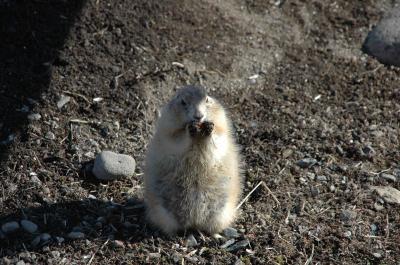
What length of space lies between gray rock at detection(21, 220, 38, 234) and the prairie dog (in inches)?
34.3

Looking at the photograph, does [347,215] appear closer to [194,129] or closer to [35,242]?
[194,129]

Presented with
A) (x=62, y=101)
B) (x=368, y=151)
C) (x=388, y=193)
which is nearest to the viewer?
(x=388, y=193)

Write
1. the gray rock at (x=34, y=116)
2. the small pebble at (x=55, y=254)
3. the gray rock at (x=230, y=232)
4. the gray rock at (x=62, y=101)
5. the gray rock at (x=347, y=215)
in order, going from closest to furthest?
the small pebble at (x=55, y=254)
the gray rock at (x=230, y=232)
the gray rock at (x=347, y=215)
the gray rock at (x=34, y=116)
the gray rock at (x=62, y=101)

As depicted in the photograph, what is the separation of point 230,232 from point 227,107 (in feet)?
6.23

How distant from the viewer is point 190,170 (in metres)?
5.12

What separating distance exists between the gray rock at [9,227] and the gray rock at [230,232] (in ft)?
5.29

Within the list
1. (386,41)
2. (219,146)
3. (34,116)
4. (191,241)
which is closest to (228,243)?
(191,241)

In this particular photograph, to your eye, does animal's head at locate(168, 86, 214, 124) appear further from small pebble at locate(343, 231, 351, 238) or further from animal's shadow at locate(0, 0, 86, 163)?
animal's shadow at locate(0, 0, 86, 163)

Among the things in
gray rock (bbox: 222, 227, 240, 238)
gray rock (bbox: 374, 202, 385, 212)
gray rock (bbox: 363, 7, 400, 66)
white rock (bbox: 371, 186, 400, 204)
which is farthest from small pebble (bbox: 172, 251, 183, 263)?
gray rock (bbox: 363, 7, 400, 66)

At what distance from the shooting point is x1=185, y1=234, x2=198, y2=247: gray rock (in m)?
5.22

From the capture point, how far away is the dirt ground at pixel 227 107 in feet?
17.2

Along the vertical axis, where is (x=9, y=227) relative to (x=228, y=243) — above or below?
below

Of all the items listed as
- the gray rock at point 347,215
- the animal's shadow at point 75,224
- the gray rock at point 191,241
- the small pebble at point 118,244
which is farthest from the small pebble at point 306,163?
the small pebble at point 118,244

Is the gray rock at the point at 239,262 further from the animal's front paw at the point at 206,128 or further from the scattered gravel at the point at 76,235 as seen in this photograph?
the scattered gravel at the point at 76,235
